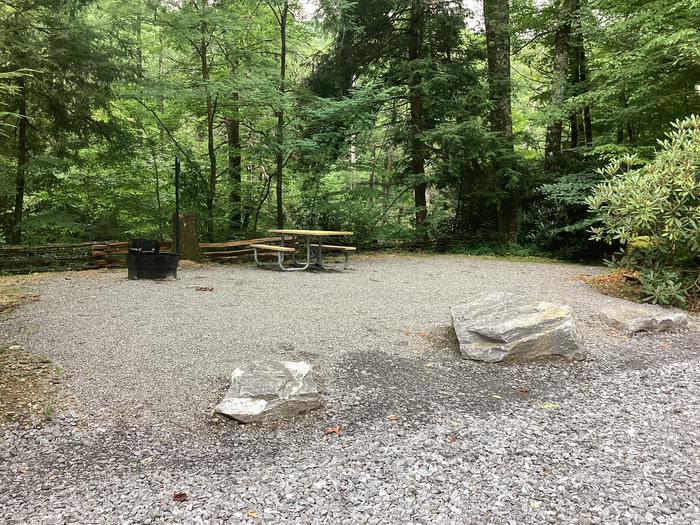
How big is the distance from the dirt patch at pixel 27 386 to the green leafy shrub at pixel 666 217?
6.29m

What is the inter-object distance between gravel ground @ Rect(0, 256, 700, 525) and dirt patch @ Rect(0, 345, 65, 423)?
95mm

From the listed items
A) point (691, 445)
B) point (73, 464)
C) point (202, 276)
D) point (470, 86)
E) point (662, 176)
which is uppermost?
point (470, 86)

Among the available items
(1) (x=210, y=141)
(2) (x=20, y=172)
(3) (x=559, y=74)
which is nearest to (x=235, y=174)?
(1) (x=210, y=141)

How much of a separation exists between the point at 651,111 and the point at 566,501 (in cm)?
952

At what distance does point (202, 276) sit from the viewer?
7434mm

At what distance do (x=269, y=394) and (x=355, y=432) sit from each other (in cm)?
57

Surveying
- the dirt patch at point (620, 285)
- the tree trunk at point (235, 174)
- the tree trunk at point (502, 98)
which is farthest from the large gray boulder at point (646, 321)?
the tree trunk at point (235, 174)

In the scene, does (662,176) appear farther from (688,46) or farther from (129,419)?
(129,419)

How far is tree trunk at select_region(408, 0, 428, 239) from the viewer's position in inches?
433

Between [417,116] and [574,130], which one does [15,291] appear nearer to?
[417,116]

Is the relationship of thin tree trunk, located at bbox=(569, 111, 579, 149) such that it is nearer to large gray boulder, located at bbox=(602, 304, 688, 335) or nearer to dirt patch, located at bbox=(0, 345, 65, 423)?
large gray boulder, located at bbox=(602, 304, 688, 335)

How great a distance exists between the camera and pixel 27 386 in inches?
117

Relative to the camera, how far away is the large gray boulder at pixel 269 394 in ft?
8.66

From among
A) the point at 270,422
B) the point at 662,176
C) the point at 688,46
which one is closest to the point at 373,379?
the point at 270,422
